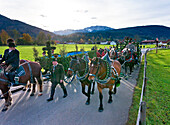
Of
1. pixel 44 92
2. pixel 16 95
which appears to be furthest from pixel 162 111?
pixel 16 95

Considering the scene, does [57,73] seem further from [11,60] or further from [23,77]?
[11,60]

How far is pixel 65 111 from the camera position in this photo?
4344 mm

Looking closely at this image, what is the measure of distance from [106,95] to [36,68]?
4.31m

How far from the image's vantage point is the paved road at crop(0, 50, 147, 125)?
377 cm

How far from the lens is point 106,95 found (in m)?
5.60

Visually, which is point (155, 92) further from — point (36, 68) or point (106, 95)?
point (36, 68)

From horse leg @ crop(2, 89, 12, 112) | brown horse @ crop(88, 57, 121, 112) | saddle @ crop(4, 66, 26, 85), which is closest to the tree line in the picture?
saddle @ crop(4, 66, 26, 85)

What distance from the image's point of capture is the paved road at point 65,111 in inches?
149

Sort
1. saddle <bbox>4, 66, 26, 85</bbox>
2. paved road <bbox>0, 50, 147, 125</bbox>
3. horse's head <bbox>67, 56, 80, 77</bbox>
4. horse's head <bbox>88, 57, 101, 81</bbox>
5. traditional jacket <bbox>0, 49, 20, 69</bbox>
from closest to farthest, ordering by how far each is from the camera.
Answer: horse's head <bbox>88, 57, 101, 81</bbox>
paved road <bbox>0, 50, 147, 125</bbox>
traditional jacket <bbox>0, 49, 20, 69</bbox>
saddle <bbox>4, 66, 26, 85</bbox>
horse's head <bbox>67, 56, 80, 77</bbox>

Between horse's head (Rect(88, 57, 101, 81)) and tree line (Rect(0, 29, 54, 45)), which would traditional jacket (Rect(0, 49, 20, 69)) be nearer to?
horse's head (Rect(88, 57, 101, 81))

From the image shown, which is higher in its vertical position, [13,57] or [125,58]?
[13,57]

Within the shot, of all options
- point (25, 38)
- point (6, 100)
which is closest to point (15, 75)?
A: point (6, 100)

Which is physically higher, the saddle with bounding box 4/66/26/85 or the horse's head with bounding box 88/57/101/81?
the horse's head with bounding box 88/57/101/81

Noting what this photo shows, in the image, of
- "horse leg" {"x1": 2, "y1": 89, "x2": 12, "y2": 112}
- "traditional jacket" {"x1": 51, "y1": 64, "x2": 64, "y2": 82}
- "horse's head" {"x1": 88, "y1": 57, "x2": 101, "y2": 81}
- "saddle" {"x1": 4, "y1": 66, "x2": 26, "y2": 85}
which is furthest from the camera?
"traditional jacket" {"x1": 51, "y1": 64, "x2": 64, "y2": 82}
